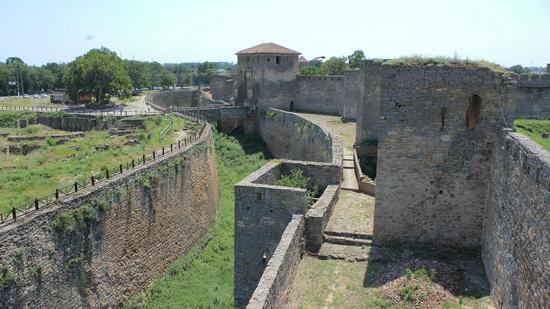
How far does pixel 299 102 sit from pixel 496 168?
3104 cm

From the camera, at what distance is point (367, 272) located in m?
10.4

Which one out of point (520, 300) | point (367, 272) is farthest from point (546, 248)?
point (367, 272)

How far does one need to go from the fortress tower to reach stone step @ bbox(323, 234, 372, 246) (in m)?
27.6

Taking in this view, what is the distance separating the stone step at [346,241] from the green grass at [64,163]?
26.9 ft

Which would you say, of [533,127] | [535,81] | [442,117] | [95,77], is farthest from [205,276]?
[95,77]

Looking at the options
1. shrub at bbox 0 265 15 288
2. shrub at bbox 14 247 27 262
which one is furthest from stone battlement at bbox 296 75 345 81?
shrub at bbox 0 265 15 288

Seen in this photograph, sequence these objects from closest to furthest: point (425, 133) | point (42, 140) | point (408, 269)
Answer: point (408, 269), point (425, 133), point (42, 140)

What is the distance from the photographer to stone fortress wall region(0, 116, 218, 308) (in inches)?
447

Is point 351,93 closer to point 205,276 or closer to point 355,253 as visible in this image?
point 205,276

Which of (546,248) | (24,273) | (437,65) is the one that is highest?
(437,65)

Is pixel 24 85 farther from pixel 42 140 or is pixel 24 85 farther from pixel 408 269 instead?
pixel 408 269

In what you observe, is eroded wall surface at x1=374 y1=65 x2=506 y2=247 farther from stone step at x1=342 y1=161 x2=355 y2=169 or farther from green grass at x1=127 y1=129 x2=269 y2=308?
stone step at x1=342 y1=161 x2=355 y2=169

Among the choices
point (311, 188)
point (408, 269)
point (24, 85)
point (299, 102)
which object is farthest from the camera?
point (24, 85)

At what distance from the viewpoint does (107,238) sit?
14.4m
